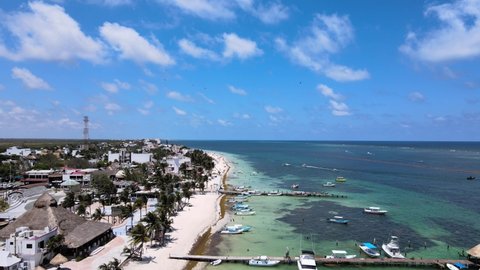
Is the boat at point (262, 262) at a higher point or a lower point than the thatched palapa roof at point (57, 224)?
lower

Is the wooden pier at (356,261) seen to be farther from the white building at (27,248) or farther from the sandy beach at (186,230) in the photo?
the white building at (27,248)

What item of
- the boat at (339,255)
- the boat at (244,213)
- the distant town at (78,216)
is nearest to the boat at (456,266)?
the boat at (339,255)

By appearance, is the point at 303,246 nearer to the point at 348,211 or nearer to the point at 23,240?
the point at 348,211

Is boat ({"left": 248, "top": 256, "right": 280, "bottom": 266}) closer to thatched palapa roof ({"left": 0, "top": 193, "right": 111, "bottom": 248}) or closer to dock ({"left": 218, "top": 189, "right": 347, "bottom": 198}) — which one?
thatched palapa roof ({"left": 0, "top": 193, "right": 111, "bottom": 248})

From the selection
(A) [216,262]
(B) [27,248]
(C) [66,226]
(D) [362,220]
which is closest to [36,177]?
(C) [66,226]

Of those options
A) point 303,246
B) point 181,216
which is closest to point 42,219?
point 181,216

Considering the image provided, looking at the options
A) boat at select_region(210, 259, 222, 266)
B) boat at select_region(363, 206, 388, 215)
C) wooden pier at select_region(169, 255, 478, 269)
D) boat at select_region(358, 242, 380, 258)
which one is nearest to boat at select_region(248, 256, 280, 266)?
wooden pier at select_region(169, 255, 478, 269)

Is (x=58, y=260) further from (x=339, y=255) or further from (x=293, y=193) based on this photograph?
(x=293, y=193)
